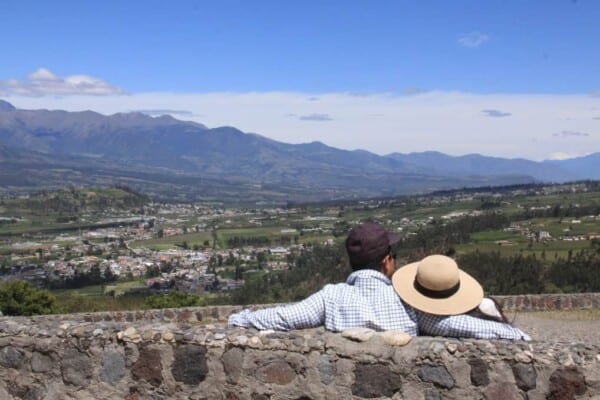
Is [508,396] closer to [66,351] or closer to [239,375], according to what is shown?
[239,375]

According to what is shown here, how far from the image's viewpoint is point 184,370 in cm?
471

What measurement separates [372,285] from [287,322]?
61 centimetres

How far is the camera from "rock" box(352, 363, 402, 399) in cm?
Result: 436

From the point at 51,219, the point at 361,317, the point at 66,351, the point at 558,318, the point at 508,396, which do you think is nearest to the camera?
the point at 508,396

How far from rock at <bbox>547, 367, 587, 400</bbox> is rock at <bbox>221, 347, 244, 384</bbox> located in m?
1.92

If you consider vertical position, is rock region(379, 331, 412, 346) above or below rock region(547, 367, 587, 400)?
above

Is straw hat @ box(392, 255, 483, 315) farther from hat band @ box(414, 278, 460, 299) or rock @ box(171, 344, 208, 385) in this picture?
rock @ box(171, 344, 208, 385)

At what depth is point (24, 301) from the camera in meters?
17.7

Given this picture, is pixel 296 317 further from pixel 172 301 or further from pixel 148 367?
pixel 172 301

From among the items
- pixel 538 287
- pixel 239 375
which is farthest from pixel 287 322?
pixel 538 287

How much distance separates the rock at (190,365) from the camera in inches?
184

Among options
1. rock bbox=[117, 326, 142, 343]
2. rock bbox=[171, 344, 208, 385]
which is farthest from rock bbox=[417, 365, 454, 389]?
rock bbox=[117, 326, 142, 343]

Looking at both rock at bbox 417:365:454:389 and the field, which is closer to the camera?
rock at bbox 417:365:454:389

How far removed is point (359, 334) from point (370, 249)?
59 centimetres
